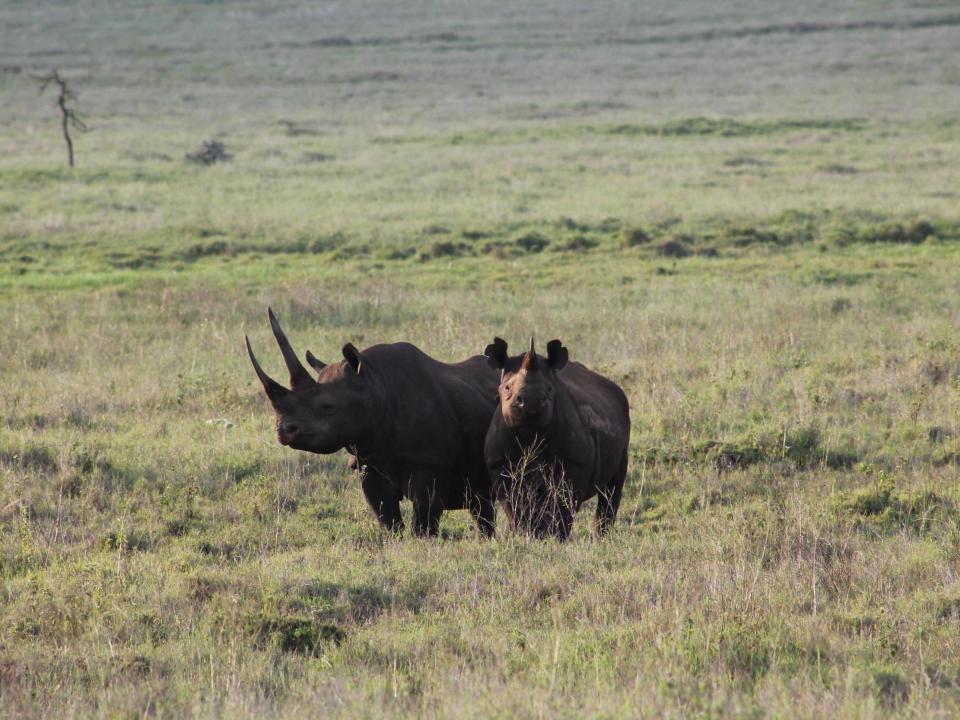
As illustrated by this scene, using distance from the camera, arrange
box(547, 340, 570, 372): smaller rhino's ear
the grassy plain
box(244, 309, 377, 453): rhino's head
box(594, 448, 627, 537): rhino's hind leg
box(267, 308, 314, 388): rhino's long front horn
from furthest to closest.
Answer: box(594, 448, 627, 537): rhino's hind leg
box(547, 340, 570, 372): smaller rhino's ear
box(267, 308, 314, 388): rhino's long front horn
box(244, 309, 377, 453): rhino's head
the grassy plain

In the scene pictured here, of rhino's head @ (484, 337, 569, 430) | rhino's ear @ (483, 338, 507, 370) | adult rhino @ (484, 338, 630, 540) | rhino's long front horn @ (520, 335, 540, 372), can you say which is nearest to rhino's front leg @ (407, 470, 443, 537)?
adult rhino @ (484, 338, 630, 540)

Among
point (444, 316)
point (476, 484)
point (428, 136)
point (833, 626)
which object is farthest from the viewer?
point (428, 136)

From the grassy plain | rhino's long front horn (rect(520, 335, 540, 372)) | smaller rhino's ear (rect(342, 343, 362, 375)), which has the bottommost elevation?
the grassy plain

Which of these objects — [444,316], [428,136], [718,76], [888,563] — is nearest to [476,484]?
[888,563]

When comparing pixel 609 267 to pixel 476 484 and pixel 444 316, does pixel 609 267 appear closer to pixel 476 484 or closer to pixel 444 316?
pixel 444 316

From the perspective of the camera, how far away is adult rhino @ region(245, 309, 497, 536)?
8227mm

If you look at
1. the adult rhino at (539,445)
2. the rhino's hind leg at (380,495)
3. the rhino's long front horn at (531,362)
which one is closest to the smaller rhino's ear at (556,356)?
the adult rhino at (539,445)

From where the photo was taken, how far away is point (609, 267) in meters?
21.2

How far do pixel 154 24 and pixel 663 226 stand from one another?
8428 cm

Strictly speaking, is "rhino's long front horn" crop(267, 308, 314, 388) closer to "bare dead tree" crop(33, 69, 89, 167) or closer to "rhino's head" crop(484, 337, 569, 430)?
"rhino's head" crop(484, 337, 569, 430)

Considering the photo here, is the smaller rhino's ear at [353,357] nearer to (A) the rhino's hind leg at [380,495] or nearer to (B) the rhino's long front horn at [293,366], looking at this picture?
(B) the rhino's long front horn at [293,366]

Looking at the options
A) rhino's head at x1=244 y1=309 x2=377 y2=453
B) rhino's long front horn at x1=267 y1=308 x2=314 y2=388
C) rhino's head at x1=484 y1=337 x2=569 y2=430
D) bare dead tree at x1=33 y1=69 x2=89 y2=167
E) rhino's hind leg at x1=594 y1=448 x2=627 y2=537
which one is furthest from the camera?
bare dead tree at x1=33 y1=69 x2=89 y2=167

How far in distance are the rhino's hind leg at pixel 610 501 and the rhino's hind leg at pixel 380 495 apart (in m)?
1.36

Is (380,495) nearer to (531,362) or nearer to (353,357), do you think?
(353,357)
